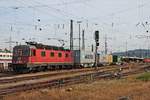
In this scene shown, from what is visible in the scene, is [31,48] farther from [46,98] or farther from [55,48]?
[46,98]

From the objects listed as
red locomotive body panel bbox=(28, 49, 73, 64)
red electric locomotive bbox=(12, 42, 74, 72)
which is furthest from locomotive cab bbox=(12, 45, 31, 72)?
red locomotive body panel bbox=(28, 49, 73, 64)

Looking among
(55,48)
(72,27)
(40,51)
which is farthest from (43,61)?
(72,27)

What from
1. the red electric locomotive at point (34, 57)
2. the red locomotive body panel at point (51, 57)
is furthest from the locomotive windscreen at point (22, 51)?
the red locomotive body panel at point (51, 57)

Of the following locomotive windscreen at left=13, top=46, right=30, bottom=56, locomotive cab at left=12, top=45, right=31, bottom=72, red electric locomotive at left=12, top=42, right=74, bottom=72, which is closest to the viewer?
locomotive cab at left=12, top=45, right=31, bottom=72

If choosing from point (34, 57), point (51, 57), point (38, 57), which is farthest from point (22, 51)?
point (51, 57)

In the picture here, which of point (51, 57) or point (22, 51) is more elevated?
point (22, 51)

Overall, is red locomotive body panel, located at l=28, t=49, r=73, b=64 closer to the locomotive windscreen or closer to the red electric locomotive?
the red electric locomotive

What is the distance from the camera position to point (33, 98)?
17.4m

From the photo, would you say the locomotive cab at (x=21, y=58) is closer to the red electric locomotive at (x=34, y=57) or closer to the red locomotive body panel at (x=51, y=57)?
the red electric locomotive at (x=34, y=57)

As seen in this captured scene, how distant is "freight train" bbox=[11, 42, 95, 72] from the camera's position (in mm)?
42594

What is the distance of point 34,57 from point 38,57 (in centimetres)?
99

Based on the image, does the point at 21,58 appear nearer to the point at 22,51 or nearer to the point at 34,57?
the point at 22,51

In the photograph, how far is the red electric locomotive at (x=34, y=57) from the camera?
42.5 meters

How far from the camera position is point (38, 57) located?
44031 mm
